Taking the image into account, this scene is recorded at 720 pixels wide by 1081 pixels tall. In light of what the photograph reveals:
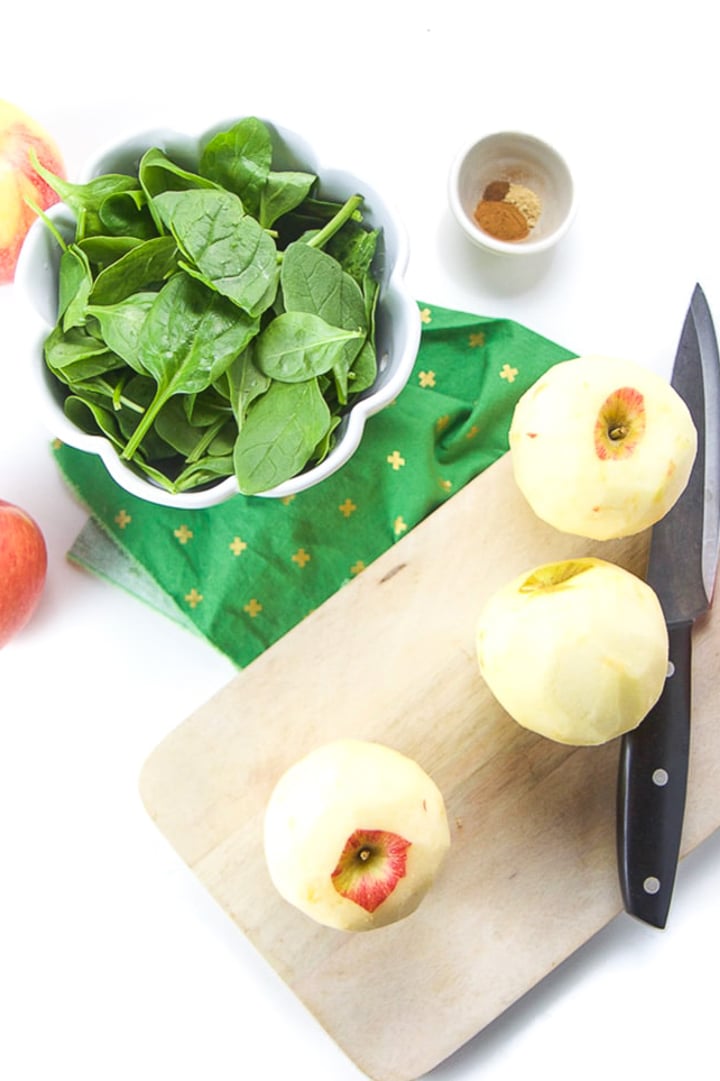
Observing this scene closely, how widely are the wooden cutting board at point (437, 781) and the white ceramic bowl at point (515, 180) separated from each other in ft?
0.63

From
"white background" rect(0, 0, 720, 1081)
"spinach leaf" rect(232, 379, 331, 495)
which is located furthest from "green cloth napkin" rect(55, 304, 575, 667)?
"spinach leaf" rect(232, 379, 331, 495)

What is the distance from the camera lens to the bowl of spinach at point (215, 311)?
2.08ft

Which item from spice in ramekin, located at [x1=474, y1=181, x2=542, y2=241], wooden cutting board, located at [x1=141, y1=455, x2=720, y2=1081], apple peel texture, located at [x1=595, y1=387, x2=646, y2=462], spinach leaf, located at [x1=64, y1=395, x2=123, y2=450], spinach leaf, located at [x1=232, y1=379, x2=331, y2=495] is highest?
spice in ramekin, located at [x1=474, y1=181, x2=542, y2=241]

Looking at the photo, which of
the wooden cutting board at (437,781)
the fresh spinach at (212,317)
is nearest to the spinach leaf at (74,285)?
the fresh spinach at (212,317)

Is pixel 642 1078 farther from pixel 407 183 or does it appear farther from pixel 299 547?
pixel 407 183

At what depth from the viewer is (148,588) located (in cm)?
83

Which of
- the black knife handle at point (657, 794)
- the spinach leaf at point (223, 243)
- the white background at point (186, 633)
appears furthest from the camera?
the white background at point (186, 633)

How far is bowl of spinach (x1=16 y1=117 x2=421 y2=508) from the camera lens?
2.08 feet

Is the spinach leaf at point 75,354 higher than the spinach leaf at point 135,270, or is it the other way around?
the spinach leaf at point 135,270

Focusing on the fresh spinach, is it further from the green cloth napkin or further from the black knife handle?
the black knife handle

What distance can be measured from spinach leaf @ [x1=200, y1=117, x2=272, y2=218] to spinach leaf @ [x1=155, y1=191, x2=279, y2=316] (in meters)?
0.04

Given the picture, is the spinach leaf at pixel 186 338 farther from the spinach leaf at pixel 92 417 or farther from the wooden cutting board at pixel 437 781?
the wooden cutting board at pixel 437 781

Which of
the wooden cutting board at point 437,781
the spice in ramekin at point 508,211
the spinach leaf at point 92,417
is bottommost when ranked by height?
the wooden cutting board at point 437,781

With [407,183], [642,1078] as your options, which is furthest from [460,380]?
[642,1078]
